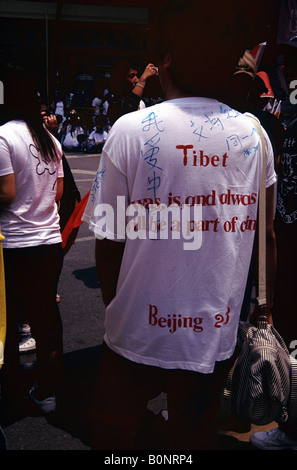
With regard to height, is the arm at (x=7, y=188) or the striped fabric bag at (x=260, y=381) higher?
the arm at (x=7, y=188)

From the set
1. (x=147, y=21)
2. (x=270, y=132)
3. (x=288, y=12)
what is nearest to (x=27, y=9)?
(x=147, y=21)

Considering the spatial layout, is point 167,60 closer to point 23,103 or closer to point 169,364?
point 169,364

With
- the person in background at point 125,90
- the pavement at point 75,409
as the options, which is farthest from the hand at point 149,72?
the pavement at point 75,409

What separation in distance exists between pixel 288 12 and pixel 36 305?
625 cm

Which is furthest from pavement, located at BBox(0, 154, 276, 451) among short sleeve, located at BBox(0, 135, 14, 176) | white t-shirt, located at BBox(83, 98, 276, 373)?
short sleeve, located at BBox(0, 135, 14, 176)

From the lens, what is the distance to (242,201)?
5.63ft

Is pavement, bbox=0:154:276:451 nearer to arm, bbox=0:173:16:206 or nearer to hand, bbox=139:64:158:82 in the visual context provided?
arm, bbox=0:173:16:206

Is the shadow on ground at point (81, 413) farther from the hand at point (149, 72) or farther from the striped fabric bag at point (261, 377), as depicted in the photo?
the hand at point (149, 72)

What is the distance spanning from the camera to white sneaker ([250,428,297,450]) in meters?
2.78

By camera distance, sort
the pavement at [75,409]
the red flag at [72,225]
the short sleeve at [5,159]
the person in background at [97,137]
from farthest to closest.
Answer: the person in background at [97,137] < the red flag at [72,225] < the pavement at [75,409] < the short sleeve at [5,159]

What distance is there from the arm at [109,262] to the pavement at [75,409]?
4.20 ft

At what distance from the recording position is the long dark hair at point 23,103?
285cm

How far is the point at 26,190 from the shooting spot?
291 cm

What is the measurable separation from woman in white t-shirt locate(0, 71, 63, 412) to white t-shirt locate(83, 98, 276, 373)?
4.14 feet
